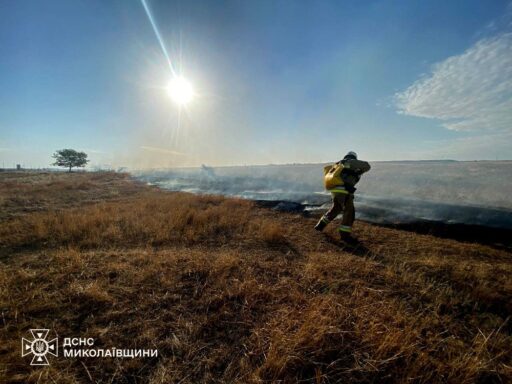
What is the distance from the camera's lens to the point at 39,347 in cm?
227

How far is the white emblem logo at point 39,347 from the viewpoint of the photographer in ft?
7.03

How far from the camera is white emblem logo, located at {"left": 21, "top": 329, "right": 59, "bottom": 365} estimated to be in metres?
2.14

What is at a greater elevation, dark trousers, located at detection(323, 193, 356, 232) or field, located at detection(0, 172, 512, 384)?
dark trousers, located at detection(323, 193, 356, 232)

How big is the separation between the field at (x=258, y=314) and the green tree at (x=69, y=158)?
85.9 meters

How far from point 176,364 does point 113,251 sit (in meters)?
3.87

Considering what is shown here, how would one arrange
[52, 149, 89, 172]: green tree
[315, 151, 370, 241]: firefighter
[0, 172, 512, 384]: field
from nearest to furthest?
1. [0, 172, 512, 384]: field
2. [315, 151, 370, 241]: firefighter
3. [52, 149, 89, 172]: green tree

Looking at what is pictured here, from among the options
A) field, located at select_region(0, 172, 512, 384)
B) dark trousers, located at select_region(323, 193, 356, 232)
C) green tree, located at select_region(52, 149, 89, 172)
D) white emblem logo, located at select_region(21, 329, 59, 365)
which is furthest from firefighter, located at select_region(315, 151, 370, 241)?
green tree, located at select_region(52, 149, 89, 172)

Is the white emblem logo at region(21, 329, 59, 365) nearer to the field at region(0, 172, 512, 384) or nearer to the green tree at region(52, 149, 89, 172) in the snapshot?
the field at region(0, 172, 512, 384)

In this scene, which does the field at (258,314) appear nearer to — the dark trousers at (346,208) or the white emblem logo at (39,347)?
the white emblem logo at (39,347)

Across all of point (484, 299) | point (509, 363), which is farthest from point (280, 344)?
point (484, 299)

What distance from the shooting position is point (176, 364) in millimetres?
2113

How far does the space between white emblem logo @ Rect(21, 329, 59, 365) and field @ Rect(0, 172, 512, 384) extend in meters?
0.07

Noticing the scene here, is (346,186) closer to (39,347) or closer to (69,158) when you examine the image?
(39,347)

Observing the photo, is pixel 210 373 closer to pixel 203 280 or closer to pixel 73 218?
pixel 203 280
